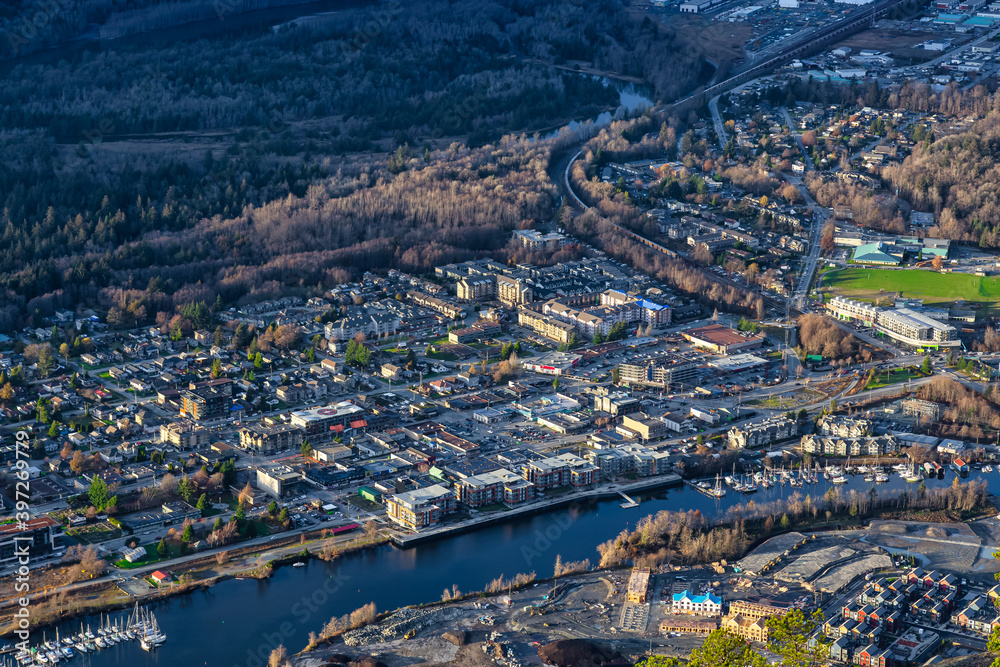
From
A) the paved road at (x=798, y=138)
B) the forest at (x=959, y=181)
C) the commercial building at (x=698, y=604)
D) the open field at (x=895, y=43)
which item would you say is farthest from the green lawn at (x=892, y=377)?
the open field at (x=895, y=43)

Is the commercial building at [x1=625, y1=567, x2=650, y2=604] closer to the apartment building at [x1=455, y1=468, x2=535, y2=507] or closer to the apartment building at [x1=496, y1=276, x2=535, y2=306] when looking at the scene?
the apartment building at [x1=455, y1=468, x2=535, y2=507]

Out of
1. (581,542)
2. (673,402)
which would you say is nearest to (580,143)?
(673,402)

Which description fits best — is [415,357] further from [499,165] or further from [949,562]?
[499,165]

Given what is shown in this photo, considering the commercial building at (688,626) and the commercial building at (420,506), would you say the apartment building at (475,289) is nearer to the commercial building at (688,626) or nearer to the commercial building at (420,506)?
the commercial building at (420,506)

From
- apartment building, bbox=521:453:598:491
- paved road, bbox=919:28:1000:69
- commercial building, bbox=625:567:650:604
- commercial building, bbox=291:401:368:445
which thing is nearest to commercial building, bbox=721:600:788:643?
commercial building, bbox=625:567:650:604

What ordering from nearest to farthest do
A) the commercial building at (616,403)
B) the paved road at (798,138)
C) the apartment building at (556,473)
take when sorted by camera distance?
the apartment building at (556,473), the commercial building at (616,403), the paved road at (798,138)

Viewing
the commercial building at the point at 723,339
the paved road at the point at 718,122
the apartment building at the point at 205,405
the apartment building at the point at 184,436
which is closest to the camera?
the apartment building at the point at 184,436

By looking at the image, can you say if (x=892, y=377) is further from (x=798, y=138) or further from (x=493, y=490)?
(x=798, y=138)
